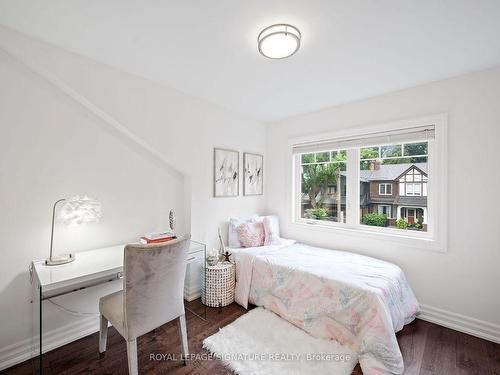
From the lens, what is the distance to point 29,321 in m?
1.85

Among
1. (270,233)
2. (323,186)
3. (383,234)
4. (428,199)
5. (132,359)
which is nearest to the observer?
(132,359)

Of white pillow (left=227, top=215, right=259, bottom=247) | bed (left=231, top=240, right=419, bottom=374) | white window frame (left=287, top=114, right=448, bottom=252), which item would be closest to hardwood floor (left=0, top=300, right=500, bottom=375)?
bed (left=231, top=240, right=419, bottom=374)

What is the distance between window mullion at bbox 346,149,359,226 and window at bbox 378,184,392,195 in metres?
0.26

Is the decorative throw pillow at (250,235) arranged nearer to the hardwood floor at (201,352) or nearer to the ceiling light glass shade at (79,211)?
the hardwood floor at (201,352)

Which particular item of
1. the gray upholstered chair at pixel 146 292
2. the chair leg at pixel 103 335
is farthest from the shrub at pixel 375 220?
the chair leg at pixel 103 335

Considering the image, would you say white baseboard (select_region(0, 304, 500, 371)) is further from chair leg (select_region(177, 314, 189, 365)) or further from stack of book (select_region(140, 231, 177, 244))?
chair leg (select_region(177, 314, 189, 365))

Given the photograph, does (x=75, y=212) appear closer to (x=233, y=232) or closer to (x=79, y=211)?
(x=79, y=211)

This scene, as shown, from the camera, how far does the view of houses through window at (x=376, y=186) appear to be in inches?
103

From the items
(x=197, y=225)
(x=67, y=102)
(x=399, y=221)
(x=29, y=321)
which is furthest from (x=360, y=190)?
(x=29, y=321)

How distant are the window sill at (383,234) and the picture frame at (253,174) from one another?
775 millimetres

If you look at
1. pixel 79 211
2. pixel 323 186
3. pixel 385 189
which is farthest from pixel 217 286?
pixel 385 189

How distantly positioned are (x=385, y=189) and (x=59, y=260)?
3.25 metres

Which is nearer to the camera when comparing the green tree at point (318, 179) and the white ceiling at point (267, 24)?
the white ceiling at point (267, 24)

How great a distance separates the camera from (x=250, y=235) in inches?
119
